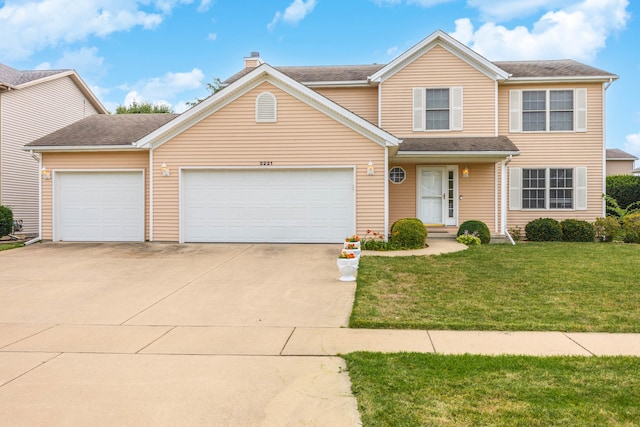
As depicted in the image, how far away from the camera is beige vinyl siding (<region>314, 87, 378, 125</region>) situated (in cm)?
1714

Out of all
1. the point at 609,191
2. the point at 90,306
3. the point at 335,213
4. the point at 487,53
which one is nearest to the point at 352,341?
the point at 90,306

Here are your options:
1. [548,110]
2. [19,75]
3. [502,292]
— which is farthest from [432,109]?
[19,75]

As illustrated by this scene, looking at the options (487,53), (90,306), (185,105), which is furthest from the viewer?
(185,105)

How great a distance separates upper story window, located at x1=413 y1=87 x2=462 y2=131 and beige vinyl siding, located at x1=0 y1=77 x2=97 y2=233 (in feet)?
51.3

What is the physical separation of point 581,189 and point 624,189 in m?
6.77

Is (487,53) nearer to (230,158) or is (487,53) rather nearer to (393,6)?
(393,6)

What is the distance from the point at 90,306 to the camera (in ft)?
22.9

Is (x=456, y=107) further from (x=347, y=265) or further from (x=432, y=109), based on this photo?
(x=347, y=265)

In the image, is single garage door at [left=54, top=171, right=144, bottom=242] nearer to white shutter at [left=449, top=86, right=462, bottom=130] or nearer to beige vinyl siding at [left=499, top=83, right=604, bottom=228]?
white shutter at [left=449, top=86, right=462, bottom=130]

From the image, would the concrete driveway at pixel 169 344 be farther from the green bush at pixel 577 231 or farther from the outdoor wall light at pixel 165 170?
the green bush at pixel 577 231

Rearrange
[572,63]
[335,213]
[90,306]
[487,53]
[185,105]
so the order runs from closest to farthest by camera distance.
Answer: [90,306] < [335,213] < [572,63] < [487,53] < [185,105]

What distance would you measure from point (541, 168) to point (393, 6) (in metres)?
8.96

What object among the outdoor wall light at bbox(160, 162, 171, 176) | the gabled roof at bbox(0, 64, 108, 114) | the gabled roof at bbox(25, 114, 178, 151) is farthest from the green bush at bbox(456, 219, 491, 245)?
the gabled roof at bbox(0, 64, 108, 114)

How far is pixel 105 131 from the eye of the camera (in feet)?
51.2
